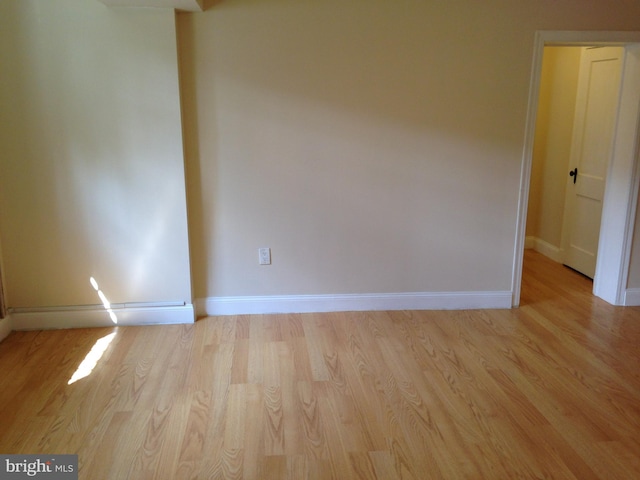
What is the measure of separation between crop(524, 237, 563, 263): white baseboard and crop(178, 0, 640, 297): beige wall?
1.51 m

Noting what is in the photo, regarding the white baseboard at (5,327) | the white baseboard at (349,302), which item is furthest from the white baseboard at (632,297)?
the white baseboard at (5,327)

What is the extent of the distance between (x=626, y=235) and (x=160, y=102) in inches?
130

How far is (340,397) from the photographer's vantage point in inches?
108

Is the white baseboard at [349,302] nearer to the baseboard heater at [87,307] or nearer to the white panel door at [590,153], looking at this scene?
the baseboard heater at [87,307]

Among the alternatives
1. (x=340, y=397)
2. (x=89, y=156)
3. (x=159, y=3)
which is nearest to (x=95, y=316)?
(x=89, y=156)

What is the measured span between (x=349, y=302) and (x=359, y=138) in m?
1.14

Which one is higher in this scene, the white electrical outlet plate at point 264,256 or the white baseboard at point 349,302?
the white electrical outlet plate at point 264,256

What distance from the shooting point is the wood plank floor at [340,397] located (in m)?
2.25

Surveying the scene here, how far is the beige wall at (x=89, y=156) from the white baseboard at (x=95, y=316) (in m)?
0.06

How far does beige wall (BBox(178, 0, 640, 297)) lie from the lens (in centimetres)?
347

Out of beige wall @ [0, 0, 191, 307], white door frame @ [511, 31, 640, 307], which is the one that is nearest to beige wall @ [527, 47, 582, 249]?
white door frame @ [511, 31, 640, 307]

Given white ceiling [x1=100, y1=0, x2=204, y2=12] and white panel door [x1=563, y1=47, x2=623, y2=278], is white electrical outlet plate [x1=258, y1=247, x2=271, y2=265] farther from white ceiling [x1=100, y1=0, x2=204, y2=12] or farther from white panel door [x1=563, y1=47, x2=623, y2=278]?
white panel door [x1=563, y1=47, x2=623, y2=278]

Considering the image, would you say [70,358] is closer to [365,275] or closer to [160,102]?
[160,102]

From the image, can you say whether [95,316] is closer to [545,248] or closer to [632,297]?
[632,297]
